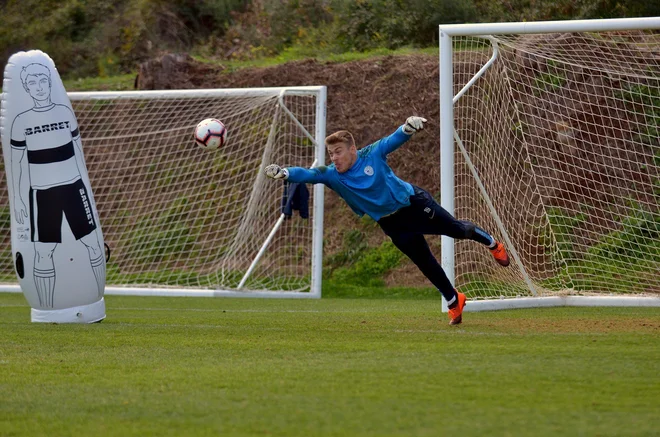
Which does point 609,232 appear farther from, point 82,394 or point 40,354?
point 82,394

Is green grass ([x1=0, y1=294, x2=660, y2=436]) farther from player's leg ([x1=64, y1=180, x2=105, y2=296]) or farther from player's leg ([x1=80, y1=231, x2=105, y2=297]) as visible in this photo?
player's leg ([x1=64, y1=180, x2=105, y2=296])

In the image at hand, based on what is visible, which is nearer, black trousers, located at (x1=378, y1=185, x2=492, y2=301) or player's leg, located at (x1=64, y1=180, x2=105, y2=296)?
black trousers, located at (x1=378, y1=185, x2=492, y2=301)

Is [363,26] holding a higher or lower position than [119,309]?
higher

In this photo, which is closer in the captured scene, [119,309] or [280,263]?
[119,309]

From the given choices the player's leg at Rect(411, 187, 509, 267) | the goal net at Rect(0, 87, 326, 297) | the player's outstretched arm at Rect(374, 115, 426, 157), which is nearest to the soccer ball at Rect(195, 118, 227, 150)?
the player's outstretched arm at Rect(374, 115, 426, 157)

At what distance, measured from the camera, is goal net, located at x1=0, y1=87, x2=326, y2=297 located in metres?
14.8

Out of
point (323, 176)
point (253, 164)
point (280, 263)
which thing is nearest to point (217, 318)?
point (323, 176)

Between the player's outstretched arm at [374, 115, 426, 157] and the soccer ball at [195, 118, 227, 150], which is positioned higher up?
the soccer ball at [195, 118, 227, 150]

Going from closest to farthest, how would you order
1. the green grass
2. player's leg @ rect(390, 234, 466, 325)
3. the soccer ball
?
the green grass
player's leg @ rect(390, 234, 466, 325)
the soccer ball

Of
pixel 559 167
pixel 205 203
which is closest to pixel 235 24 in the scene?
pixel 205 203

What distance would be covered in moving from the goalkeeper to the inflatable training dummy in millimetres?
2119

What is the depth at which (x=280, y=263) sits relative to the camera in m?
16.7

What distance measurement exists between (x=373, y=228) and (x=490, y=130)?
213 inches

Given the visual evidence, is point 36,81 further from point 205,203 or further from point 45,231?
point 205,203
